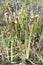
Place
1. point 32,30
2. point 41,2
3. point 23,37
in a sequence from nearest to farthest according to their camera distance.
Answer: point 32,30
point 23,37
point 41,2

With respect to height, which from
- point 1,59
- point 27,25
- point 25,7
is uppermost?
point 25,7

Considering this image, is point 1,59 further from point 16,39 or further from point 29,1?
point 29,1

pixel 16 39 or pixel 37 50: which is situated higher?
pixel 16 39

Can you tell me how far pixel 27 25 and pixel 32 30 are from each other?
17 cm

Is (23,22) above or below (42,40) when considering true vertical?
above

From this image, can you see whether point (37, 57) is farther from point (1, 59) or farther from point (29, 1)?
point (29, 1)

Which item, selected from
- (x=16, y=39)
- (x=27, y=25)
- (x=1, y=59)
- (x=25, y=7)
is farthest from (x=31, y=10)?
(x=1, y=59)

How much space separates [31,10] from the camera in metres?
3.20

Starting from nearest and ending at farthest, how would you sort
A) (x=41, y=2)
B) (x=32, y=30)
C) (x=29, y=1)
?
(x=32, y=30) → (x=41, y=2) → (x=29, y=1)

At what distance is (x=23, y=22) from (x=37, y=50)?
42cm

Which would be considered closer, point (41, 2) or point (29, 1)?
point (41, 2)

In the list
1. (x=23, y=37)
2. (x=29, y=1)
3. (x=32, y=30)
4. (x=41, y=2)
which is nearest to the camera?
(x=32, y=30)

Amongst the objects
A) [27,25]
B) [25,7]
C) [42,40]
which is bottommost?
[42,40]

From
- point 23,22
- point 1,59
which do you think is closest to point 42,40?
point 23,22
